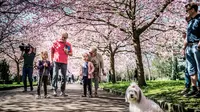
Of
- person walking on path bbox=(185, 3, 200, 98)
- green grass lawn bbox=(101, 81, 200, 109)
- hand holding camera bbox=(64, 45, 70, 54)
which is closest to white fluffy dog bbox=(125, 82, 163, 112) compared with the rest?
green grass lawn bbox=(101, 81, 200, 109)

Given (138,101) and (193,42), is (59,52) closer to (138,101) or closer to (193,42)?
(193,42)

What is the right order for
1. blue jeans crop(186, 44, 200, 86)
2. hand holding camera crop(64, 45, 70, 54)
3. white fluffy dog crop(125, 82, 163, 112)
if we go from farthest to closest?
hand holding camera crop(64, 45, 70, 54)
blue jeans crop(186, 44, 200, 86)
white fluffy dog crop(125, 82, 163, 112)

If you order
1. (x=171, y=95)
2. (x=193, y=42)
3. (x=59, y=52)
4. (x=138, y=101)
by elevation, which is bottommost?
(x=171, y=95)

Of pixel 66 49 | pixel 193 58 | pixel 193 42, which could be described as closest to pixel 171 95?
pixel 193 58

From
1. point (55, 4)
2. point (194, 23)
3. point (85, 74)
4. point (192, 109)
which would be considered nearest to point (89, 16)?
point (55, 4)

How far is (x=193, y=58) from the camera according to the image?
25.0 feet

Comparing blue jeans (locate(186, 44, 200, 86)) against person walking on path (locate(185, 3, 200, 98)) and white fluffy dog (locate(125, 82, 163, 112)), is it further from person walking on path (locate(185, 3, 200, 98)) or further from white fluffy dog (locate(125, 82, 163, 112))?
white fluffy dog (locate(125, 82, 163, 112))

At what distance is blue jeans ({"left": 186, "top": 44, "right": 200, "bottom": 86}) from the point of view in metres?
7.28

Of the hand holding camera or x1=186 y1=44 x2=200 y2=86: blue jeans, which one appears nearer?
x1=186 y1=44 x2=200 y2=86: blue jeans

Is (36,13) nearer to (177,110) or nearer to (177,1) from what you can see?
(177,1)

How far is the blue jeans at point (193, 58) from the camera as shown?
287 inches

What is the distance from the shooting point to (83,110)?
7.23 m

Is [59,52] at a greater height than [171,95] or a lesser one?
greater

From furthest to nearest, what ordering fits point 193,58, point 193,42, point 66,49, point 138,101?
point 66,49, point 193,58, point 193,42, point 138,101
